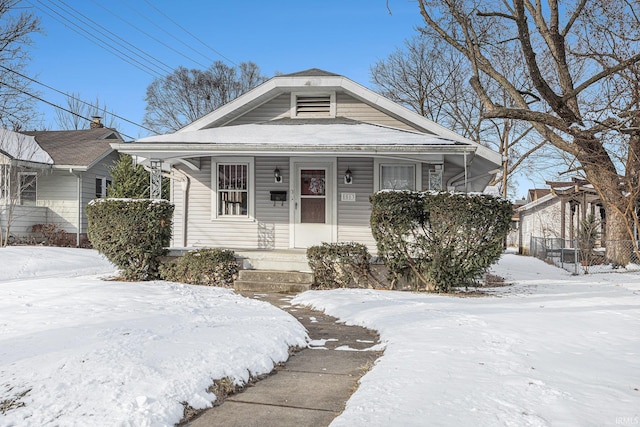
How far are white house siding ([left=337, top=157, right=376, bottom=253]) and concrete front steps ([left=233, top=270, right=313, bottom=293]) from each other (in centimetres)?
237

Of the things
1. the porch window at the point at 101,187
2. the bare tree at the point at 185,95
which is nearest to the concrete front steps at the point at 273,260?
the porch window at the point at 101,187

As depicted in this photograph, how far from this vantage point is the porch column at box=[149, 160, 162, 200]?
1083 centimetres

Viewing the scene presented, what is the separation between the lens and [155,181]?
10906 millimetres

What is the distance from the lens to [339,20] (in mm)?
18781

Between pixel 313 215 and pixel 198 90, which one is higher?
pixel 198 90

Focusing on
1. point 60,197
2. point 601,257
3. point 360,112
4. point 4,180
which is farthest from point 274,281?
point 60,197

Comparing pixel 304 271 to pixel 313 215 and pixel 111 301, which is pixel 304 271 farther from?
pixel 111 301

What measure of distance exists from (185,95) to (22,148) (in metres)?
19.8

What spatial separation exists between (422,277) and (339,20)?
1309 cm

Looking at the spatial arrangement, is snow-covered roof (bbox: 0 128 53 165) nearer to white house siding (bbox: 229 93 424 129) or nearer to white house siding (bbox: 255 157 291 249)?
white house siding (bbox: 229 93 424 129)

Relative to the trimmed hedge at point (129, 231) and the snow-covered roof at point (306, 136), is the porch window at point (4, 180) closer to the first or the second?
the snow-covered roof at point (306, 136)

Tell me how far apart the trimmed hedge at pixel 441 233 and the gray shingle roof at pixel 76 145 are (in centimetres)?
1542

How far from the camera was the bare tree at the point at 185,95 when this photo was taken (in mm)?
37719

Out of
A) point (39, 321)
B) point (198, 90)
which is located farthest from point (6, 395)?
point (198, 90)
